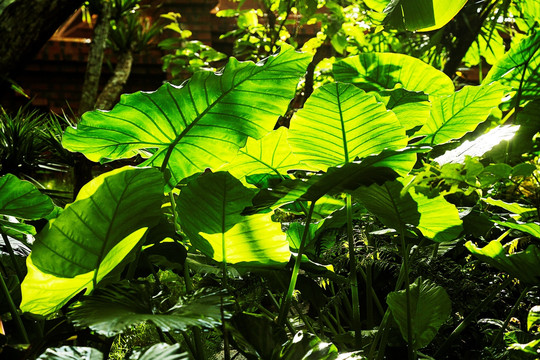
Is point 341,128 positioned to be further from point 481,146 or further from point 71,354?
point 71,354

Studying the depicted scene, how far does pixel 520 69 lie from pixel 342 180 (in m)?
1.40

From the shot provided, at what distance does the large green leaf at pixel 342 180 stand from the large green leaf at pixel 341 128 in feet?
0.25

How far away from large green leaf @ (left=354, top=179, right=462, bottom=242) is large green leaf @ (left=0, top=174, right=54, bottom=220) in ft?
2.04

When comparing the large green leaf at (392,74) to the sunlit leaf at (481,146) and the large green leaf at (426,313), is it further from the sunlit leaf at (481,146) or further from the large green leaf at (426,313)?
the large green leaf at (426,313)

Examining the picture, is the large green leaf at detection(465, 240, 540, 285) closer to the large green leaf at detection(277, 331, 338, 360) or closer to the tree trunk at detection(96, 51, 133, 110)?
the large green leaf at detection(277, 331, 338, 360)

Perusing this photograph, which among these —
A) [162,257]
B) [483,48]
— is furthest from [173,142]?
[483,48]

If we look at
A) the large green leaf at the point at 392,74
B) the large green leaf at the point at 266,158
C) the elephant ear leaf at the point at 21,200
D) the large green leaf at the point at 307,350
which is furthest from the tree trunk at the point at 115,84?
the large green leaf at the point at 307,350

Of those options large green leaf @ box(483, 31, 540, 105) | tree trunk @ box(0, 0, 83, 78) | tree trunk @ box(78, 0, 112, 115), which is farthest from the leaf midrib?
tree trunk @ box(78, 0, 112, 115)

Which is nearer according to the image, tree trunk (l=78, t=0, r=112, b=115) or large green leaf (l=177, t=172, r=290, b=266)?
large green leaf (l=177, t=172, r=290, b=266)

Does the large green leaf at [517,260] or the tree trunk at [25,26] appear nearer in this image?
the large green leaf at [517,260]

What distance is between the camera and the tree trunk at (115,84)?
215 inches

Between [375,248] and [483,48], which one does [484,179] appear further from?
[483,48]

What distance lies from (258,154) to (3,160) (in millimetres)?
2078

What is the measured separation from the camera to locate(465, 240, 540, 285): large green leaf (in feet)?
3.51
